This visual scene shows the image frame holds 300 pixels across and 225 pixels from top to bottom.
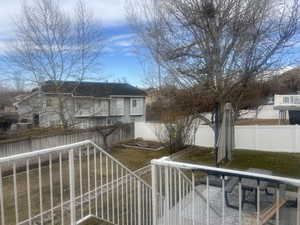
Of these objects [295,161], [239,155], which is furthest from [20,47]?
[295,161]

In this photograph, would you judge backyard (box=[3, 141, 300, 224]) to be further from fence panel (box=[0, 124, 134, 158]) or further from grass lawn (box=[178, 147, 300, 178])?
fence panel (box=[0, 124, 134, 158])

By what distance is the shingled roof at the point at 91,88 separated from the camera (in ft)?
45.8

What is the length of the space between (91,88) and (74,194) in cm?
1632

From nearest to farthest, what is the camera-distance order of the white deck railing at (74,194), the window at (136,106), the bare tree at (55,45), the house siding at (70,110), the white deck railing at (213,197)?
the white deck railing at (213,197)
the white deck railing at (74,194)
the bare tree at (55,45)
the house siding at (70,110)
the window at (136,106)

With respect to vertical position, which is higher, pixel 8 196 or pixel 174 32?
pixel 174 32

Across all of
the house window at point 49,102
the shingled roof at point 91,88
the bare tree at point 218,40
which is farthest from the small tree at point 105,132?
the bare tree at point 218,40

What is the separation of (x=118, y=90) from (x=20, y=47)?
9.17 m

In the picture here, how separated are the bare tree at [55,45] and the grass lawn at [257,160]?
7.06 metres

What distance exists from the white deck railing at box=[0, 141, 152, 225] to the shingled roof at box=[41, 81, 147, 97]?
5.99 m

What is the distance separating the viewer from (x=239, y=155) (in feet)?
33.6

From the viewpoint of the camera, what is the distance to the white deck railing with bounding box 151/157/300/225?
1911 mm

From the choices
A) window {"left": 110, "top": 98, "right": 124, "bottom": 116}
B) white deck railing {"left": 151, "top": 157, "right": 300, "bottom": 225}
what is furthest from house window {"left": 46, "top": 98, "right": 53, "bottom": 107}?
white deck railing {"left": 151, "top": 157, "right": 300, "bottom": 225}

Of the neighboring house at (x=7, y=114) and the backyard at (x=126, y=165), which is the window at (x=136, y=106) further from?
the backyard at (x=126, y=165)

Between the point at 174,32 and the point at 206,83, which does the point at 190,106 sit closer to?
the point at 206,83
